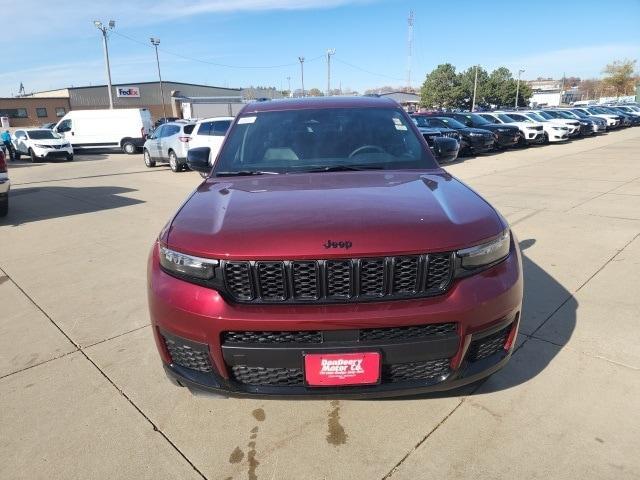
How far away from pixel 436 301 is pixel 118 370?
223cm

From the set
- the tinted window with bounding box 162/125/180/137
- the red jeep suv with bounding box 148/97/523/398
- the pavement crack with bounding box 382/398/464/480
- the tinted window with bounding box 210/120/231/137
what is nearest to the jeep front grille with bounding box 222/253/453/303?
the red jeep suv with bounding box 148/97/523/398

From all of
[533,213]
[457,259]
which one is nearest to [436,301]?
[457,259]

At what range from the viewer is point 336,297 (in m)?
1.95

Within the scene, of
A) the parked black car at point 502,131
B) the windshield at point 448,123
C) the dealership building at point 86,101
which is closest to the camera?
the windshield at point 448,123

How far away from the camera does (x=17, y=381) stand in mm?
2930

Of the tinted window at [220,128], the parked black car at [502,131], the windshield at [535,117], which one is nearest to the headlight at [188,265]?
the tinted window at [220,128]

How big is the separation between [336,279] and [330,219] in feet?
0.95

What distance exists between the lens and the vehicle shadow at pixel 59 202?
27.5 feet

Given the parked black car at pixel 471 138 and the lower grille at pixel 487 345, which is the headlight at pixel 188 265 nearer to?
the lower grille at pixel 487 345

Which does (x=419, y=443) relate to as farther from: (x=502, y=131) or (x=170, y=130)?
(x=502, y=131)

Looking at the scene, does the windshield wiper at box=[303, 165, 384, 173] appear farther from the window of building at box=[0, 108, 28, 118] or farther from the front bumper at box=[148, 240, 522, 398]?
the window of building at box=[0, 108, 28, 118]

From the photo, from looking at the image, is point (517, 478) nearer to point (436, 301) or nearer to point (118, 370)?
point (436, 301)

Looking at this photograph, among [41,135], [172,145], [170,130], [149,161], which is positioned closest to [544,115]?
[170,130]

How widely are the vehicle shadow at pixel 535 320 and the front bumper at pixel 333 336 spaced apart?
1.26 ft
